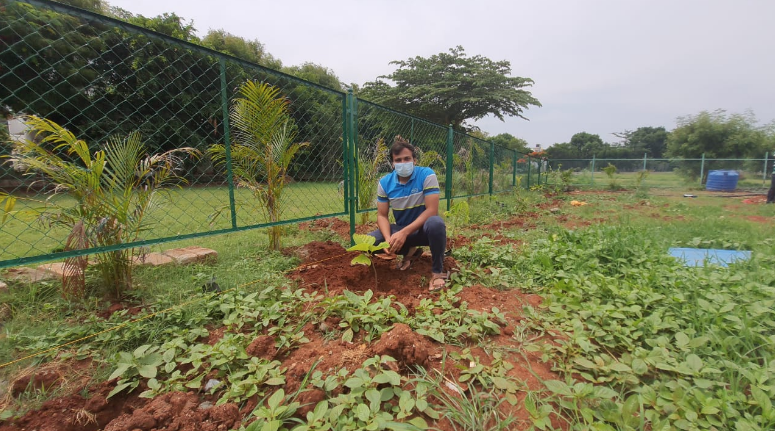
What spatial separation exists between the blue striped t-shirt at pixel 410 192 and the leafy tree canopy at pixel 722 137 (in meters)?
20.6

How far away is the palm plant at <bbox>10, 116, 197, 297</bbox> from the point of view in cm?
182

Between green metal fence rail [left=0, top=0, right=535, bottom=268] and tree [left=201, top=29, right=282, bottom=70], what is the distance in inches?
316

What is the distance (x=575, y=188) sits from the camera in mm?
14805

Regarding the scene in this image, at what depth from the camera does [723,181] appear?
1329 cm

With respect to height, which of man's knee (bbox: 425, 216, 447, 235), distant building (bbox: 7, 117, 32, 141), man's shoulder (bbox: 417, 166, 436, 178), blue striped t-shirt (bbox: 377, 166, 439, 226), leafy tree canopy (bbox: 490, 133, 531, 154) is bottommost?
man's knee (bbox: 425, 216, 447, 235)

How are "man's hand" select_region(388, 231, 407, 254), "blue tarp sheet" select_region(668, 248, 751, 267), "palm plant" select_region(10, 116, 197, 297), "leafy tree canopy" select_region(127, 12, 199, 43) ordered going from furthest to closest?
"leafy tree canopy" select_region(127, 12, 199, 43) < "blue tarp sheet" select_region(668, 248, 751, 267) < "man's hand" select_region(388, 231, 407, 254) < "palm plant" select_region(10, 116, 197, 297)

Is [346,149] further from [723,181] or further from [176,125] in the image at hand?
[723,181]

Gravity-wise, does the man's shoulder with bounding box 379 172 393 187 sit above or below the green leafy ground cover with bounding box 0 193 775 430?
above

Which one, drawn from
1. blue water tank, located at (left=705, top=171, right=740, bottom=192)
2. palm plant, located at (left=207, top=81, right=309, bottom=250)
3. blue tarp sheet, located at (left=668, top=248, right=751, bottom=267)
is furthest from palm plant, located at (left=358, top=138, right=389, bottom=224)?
blue water tank, located at (left=705, top=171, right=740, bottom=192)

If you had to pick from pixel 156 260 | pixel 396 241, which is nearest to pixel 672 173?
pixel 396 241

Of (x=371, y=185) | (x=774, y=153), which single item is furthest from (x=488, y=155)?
(x=774, y=153)

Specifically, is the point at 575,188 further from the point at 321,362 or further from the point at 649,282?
the point at 321,362

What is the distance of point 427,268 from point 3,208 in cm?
264

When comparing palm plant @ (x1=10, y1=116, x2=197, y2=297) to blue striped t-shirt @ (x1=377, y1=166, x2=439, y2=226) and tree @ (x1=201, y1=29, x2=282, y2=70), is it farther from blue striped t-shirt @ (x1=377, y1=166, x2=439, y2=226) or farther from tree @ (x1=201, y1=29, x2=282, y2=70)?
tree @ (x1=201, y1=29, x2=282, y2=70)
